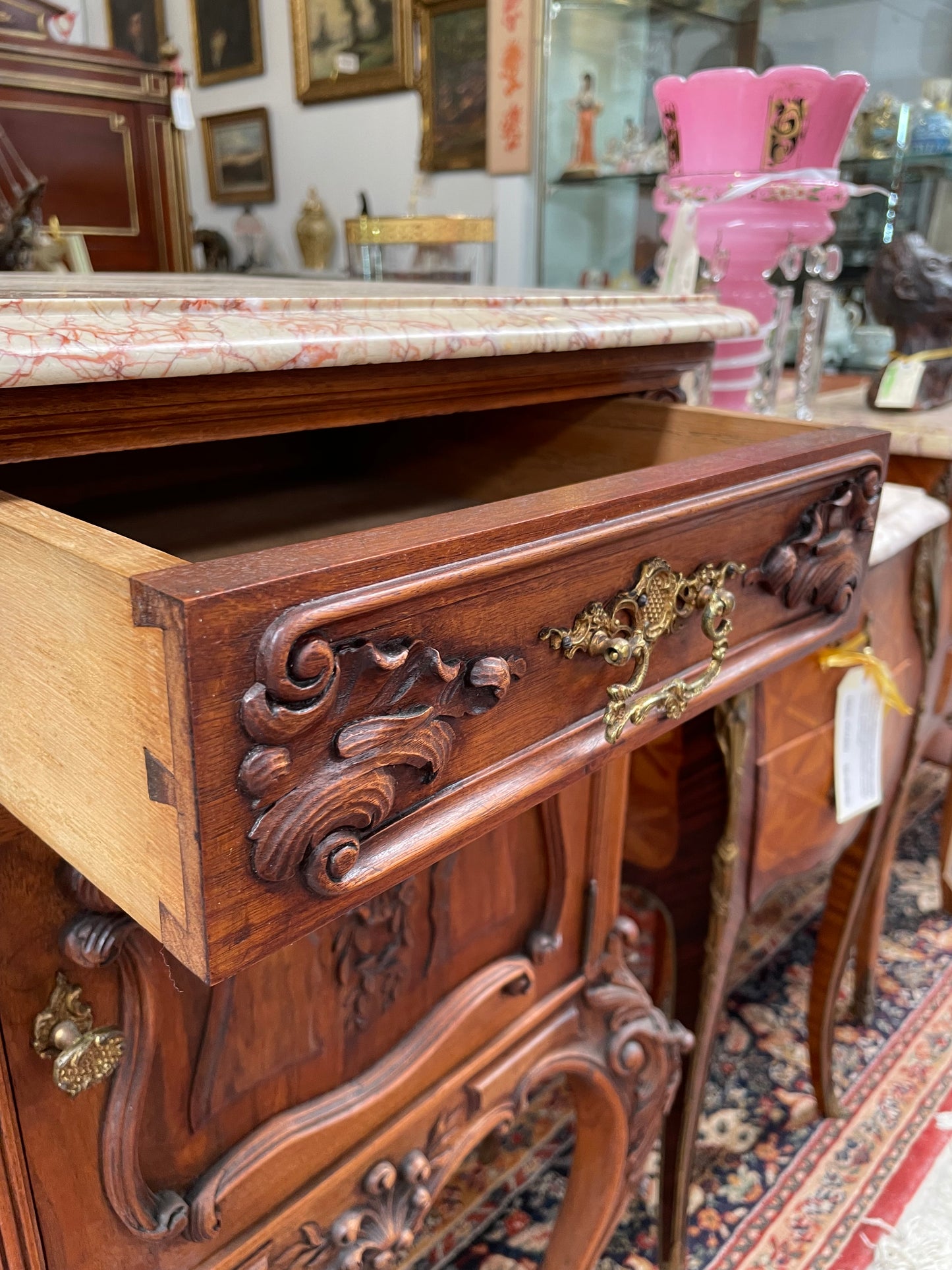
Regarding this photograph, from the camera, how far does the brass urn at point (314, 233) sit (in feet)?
9.95

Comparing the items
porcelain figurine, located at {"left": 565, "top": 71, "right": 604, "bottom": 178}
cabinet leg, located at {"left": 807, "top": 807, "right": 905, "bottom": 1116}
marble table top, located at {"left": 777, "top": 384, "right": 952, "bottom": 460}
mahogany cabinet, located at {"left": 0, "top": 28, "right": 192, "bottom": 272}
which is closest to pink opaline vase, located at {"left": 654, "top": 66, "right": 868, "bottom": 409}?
marble table top, located at {"left": 777, "top": 384, "right": 952, "bottom": 460}

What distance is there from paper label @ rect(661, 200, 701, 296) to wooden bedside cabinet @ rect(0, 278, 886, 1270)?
31 centimetres

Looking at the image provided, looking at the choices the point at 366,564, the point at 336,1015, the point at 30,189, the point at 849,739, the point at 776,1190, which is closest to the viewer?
the point at 366,564

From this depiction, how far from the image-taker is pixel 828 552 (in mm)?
549

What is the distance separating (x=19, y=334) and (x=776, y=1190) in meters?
1.11

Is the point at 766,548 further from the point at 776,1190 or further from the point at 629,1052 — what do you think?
the point at 776,1190

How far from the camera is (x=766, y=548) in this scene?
0.51m

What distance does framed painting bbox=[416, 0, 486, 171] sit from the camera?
2.47 metres

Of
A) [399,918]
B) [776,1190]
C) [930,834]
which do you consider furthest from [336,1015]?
[930,834]

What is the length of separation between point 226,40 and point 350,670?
3687 mm

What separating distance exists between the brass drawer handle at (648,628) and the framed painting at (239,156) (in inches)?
131

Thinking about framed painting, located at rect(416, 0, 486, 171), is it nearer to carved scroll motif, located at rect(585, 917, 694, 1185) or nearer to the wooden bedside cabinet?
the wooden bedside cabinet

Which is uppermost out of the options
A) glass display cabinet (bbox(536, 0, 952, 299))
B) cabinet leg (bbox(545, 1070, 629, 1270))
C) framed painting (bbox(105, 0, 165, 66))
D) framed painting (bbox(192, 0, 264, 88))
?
framed painting (bbox(105, 0, 165, 66))

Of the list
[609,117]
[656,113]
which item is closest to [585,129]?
[609,117]
